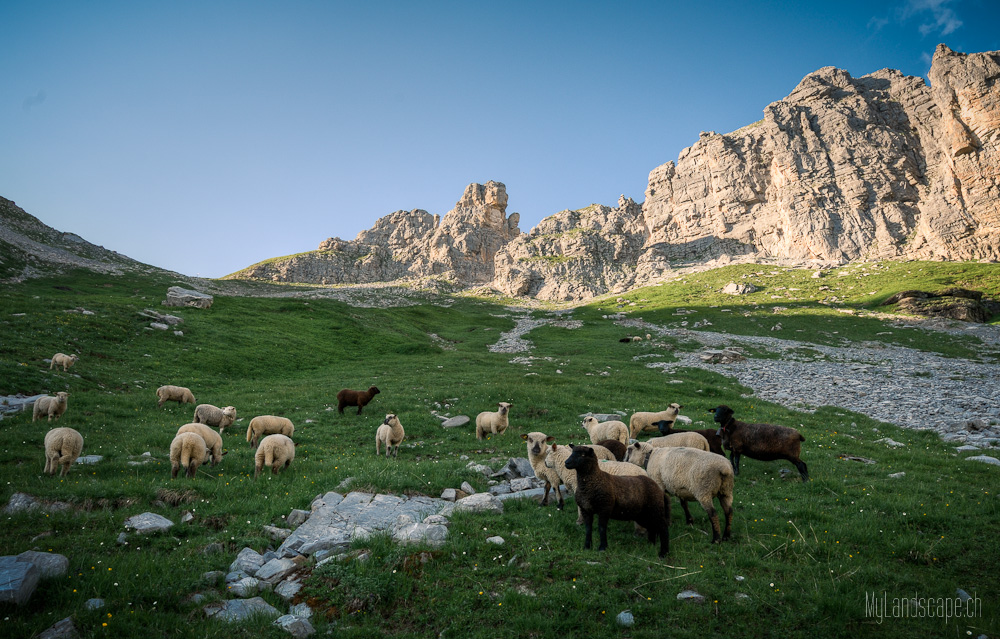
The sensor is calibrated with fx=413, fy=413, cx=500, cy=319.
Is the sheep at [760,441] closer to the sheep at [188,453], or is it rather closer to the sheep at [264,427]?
the sheep at [188,453]

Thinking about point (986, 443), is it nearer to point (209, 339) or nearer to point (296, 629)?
point (296, 629)

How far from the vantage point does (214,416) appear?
1741 centimetres

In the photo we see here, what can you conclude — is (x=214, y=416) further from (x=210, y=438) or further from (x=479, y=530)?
(x=479, y=530)

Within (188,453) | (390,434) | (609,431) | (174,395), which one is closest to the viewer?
(188,453)

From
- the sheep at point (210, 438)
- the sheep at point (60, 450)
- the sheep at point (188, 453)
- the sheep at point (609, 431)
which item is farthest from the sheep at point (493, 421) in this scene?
the sheep at point (60, 450)

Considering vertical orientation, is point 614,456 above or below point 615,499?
below

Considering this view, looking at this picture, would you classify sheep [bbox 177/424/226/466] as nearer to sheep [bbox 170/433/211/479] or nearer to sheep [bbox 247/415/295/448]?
sheep [bbox 170/433/211/479]

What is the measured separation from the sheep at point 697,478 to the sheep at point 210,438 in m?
12.6

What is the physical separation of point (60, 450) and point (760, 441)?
64.6 feet

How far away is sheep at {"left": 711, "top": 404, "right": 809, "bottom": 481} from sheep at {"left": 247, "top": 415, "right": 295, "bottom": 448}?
15.5 metres

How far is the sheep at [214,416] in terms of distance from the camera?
17.1 m

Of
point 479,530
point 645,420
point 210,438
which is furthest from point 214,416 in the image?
point 645,420

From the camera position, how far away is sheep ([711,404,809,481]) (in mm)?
12008

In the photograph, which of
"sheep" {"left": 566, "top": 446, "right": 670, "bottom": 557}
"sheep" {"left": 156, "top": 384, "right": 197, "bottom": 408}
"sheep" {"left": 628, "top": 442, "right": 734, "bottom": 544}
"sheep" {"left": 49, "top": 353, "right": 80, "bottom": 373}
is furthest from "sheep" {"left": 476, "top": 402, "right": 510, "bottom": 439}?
"sheep" {"left": 49, "top": 353, "right": 80, "bottom": 373}
